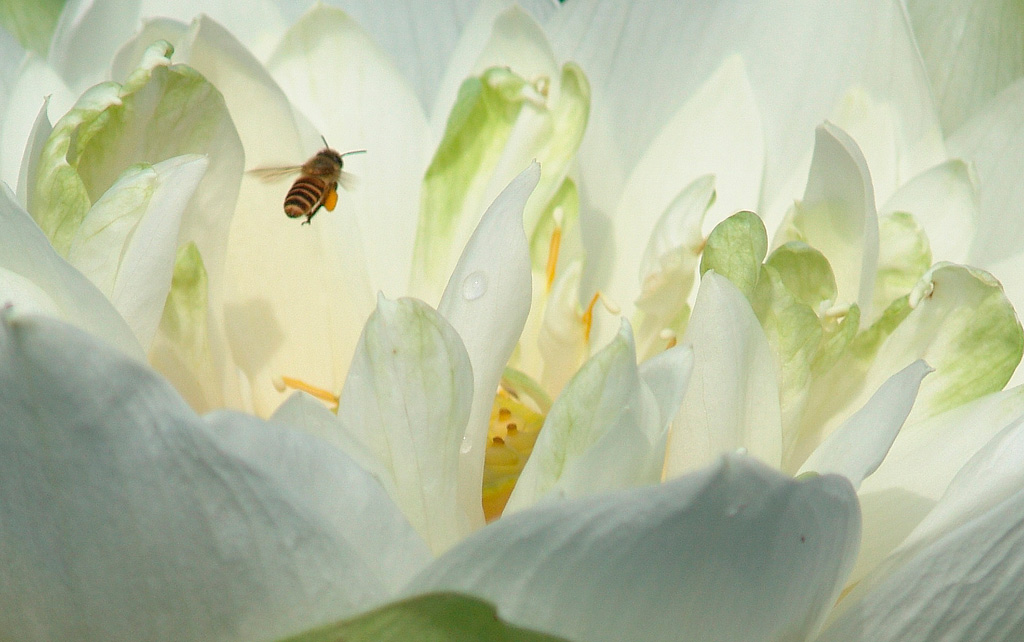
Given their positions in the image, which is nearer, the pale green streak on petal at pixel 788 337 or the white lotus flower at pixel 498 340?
the white lotus flower at pixel 498 340

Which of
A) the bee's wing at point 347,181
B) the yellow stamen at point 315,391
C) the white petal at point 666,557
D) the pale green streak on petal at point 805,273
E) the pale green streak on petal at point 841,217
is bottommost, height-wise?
the white petal at point 666,557

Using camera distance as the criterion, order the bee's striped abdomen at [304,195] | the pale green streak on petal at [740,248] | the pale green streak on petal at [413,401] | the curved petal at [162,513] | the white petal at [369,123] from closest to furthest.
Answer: the curved petal at [162,513]
the pale green streak on petal at [413,401]
the pale green streak on petal at [740,248]
the bee's striped abdomen at [304,195]
the white petal at [369,123]

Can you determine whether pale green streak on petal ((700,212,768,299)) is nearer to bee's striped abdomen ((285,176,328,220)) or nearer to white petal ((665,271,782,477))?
white petal ((665,271,782,477))

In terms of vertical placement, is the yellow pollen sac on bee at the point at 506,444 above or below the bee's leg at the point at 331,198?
below

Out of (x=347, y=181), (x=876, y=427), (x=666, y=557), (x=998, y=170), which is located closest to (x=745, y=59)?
(x=998, y=170)

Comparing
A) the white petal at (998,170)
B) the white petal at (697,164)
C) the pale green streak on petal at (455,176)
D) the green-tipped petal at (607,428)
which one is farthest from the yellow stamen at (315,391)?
the white petal at (998,170)

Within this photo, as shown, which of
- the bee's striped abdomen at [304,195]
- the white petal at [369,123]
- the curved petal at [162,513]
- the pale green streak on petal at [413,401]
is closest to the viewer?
the curved petal at [162,513]

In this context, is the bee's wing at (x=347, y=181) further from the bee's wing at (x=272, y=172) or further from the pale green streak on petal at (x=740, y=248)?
the pale green streak on petal at (x=740, y=248)

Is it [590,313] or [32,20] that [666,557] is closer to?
[590,313]

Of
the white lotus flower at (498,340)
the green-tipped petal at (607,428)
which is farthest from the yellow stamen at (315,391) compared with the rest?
the green-tipped petal at (607,428)
